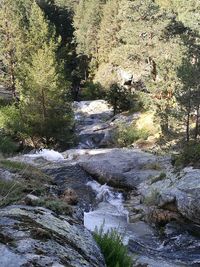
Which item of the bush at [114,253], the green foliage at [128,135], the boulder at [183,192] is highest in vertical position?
the bush at [114,253]

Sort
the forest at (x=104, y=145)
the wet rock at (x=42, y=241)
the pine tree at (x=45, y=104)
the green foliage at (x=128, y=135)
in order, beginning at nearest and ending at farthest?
the wet rock at (x=42, y=241) < the forest at (x=104, y=145) < the pine tree at (x=45, y=104) < the green foliage at (x=128, y=135)

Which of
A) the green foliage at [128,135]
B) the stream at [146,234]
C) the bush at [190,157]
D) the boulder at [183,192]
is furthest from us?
the green foliage at [128,135]

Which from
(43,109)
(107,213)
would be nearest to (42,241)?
(107,213)

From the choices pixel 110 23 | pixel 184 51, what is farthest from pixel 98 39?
pixel 184 51

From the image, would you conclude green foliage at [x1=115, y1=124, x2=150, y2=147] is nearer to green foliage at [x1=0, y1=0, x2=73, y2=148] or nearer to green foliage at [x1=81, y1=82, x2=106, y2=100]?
green foliage at [x1=0, y1=0, x2=73, y2=148]

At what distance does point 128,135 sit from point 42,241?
28.0 m

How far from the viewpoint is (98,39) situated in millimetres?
61188

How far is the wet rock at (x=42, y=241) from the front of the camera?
4.10 meters

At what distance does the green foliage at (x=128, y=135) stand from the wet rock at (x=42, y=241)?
1017 inches

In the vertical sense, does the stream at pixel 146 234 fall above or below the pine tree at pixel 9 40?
below

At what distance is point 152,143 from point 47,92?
864 cm

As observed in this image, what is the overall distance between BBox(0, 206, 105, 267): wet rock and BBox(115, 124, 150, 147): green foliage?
25.8m

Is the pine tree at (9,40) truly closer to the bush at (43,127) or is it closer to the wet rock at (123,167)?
the bush at (43,127)

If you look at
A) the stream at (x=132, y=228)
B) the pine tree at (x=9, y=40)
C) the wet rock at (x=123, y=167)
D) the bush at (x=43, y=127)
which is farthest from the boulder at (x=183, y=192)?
the pine tree at (x=9, y=40)
